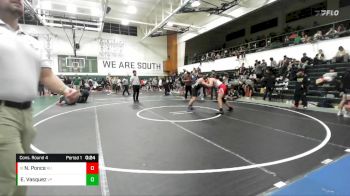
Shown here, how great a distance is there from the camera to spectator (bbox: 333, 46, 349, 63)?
1019 centimetres

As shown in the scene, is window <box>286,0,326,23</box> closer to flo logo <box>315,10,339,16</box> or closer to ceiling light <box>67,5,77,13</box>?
flo logo <box>315,10,339,16</box>

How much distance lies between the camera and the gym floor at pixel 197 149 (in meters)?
2.64

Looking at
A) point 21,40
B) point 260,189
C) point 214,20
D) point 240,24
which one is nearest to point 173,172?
point 260,189

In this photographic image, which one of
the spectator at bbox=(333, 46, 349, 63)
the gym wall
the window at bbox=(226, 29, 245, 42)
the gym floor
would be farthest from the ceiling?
the gym floor

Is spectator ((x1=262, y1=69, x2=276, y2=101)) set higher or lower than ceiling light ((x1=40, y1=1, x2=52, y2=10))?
lower

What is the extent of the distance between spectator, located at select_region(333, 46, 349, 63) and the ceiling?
5.66 m

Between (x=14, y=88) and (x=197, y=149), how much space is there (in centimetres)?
312

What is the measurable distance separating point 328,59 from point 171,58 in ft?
59.3

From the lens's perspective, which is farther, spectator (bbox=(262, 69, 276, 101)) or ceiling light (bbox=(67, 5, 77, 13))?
ceiling light (bbox=(67, 5, 77, 13))

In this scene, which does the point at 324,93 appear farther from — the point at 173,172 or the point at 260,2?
the point at 173,172

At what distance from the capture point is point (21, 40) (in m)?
1.33

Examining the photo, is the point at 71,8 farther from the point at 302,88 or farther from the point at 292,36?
the point at 302,88
